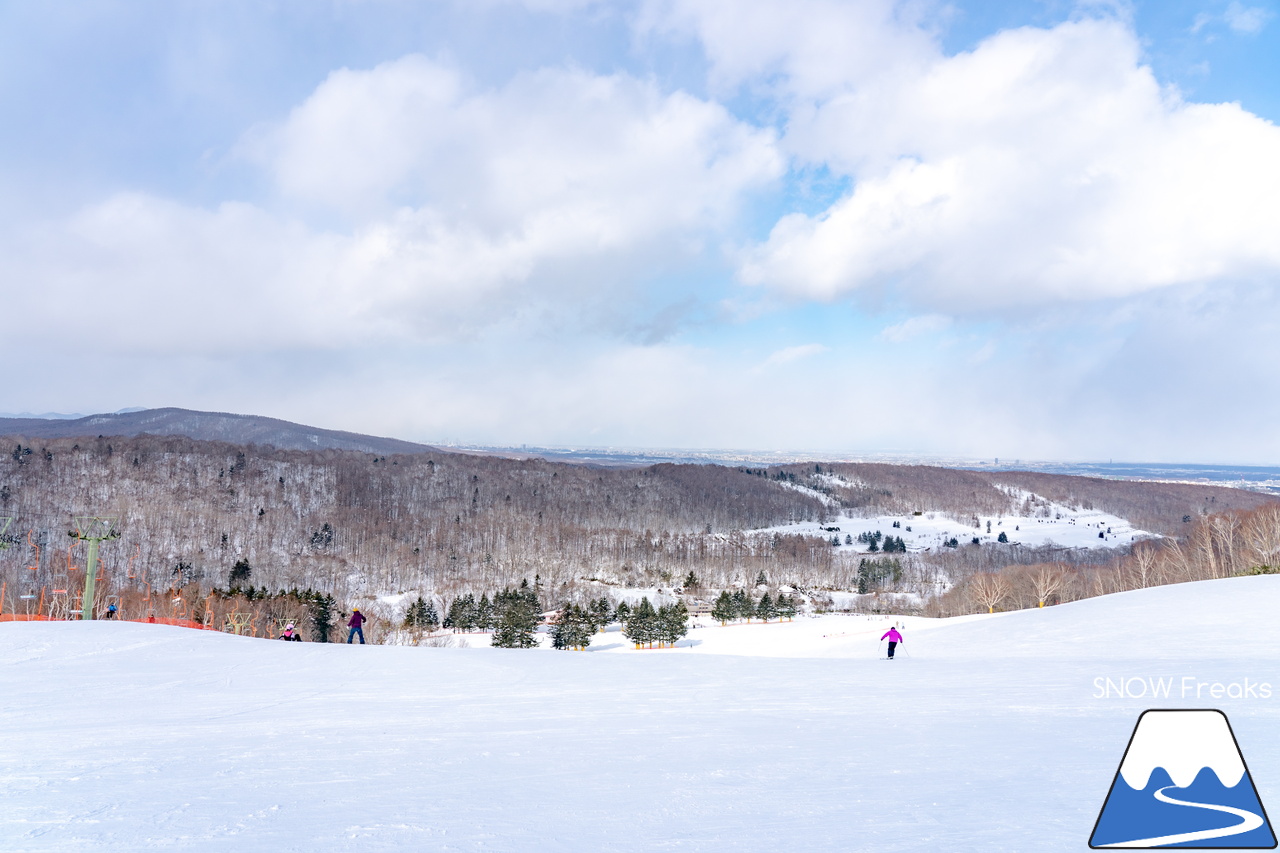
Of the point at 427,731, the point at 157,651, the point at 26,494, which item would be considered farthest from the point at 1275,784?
the point at 26,494

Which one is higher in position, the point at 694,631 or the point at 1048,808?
the point at 1048,808

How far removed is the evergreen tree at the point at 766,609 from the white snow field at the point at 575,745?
7229cm

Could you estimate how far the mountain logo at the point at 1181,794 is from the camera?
425 centimetres

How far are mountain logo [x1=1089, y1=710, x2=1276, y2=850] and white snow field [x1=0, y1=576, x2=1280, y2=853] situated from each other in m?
0.30

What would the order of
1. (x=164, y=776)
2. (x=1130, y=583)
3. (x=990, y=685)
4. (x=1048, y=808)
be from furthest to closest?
(x=1130, y=583) → (x=990, y=685) → (x=164, y=776) → (x=1048, y=808)

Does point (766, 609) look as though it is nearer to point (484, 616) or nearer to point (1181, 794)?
point (484, 616)

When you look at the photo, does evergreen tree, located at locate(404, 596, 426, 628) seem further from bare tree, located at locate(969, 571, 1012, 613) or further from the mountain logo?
the mountain logo

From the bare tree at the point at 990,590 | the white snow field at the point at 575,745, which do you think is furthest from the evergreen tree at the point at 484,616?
the white snow field at the point at 575,745

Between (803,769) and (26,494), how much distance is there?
738 feet

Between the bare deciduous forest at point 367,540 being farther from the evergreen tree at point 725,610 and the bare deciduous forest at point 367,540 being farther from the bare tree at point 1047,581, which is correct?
the evergreen tree at point 725,610

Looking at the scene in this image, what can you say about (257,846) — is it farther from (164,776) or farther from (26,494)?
(26,494)

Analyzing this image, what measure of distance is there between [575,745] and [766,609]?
8347 centimetres

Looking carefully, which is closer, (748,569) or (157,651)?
(157,651)

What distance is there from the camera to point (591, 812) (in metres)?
5.11
